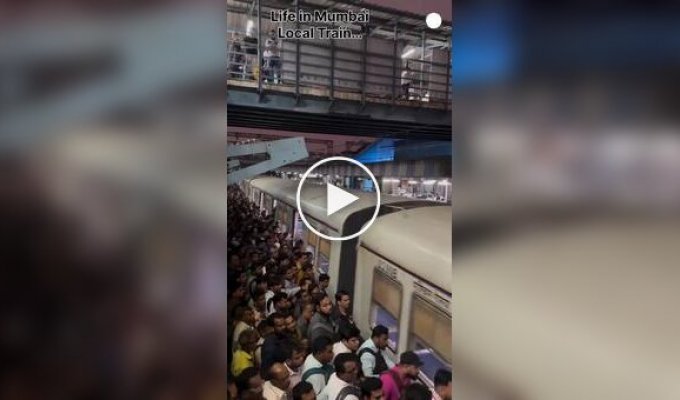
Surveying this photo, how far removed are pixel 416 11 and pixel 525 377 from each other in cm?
88

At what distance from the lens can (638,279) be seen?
0.97 meters

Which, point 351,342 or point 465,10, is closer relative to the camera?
point 465,10

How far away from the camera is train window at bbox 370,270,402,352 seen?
42.9 inches

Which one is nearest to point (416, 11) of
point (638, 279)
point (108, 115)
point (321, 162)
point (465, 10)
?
point (465, 10)

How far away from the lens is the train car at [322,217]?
966 millimetres

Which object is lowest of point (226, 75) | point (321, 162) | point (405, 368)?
point (405, 368)

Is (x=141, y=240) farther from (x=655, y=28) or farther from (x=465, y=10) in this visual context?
(x=655, y=28)

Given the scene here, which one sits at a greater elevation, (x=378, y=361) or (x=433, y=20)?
(x=433, y=20)

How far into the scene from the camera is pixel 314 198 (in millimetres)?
968

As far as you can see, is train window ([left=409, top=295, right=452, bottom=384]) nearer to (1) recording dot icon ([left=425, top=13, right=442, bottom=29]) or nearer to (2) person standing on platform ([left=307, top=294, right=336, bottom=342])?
(2) person standing on platform ([left=307, top=294, right=336, bottom=342])

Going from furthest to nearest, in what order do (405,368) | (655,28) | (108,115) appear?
(405,368)
(655,28)
(108,115)

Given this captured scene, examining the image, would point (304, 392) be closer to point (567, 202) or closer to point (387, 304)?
point (387, 304)

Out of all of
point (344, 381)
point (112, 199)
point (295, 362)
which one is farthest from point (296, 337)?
point (112, 199)

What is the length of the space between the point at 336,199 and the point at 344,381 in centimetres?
48
